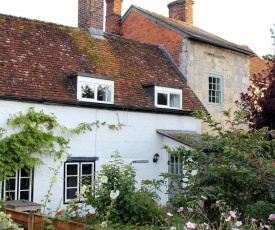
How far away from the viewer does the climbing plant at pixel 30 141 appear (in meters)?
11.8

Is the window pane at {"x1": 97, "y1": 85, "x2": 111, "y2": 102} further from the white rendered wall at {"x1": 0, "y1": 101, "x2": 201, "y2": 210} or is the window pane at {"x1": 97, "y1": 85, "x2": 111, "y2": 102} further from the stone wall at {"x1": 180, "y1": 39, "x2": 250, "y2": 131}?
the stone wall at {"x1": 180, "y1": 39, "x2": 250, "y2": 131}

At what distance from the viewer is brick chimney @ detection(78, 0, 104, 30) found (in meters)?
17.2

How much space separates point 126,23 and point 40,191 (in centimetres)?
1202

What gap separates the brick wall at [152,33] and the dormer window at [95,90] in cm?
531

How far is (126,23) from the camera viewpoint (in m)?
21.9

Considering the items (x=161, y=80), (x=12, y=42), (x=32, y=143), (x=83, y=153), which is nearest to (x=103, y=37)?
(x=161, y=80)

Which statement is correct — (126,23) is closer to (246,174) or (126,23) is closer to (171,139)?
(171,139)

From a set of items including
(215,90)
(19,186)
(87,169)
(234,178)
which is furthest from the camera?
(215,90)

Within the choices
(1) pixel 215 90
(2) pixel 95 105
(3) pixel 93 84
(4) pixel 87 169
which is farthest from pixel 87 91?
(1) pixel 215 90

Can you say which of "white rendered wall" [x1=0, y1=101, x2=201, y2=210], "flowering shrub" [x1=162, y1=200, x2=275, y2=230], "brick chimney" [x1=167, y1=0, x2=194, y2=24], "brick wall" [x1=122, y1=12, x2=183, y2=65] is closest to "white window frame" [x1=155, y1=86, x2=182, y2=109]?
"white rendered wall" [x1=0, y1=101, x2=201, y2=210]

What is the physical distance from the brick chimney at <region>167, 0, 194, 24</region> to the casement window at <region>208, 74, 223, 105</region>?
17.1 ft

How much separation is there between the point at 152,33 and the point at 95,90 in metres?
7.37

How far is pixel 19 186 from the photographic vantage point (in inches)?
485

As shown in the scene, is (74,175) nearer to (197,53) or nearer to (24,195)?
(24,195)
